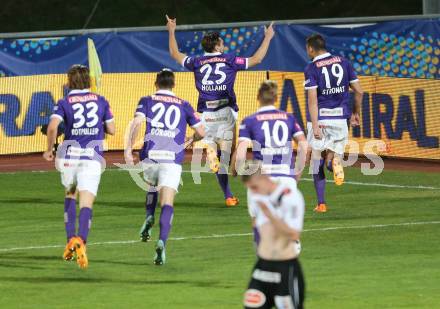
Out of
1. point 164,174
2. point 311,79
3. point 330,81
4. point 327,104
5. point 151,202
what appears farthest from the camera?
point 327,104

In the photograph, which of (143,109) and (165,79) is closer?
(165,79)

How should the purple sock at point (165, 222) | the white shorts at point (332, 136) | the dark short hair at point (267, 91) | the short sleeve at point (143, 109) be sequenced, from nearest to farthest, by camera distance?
the dark short hair at point (267, 91), the purple sock at point (165, 222), the short sleeve at point (143, 109), the white shorts at point (332, 136)

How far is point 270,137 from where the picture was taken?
1362 cm

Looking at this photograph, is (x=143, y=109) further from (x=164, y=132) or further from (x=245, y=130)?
(x=245, y=130)

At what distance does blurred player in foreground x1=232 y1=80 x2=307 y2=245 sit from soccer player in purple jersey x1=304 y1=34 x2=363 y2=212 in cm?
447

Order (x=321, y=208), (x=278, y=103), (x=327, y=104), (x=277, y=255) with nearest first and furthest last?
(x=277, y=255)
(x=327, y=104)
(x=321, y=208)
(x=278, y=103)

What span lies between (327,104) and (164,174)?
455 centimetres

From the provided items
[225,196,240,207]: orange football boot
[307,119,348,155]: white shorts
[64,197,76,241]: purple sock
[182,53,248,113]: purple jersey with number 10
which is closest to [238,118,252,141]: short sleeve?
[64,197,76,241]: purple sock

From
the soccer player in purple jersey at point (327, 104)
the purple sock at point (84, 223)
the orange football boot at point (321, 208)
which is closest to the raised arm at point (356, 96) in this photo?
the soccer player in purple jersey at point (327, 104)

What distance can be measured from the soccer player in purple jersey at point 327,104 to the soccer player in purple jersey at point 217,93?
136 cm

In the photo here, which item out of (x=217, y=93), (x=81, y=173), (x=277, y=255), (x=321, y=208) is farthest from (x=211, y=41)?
(x=277, y=255)

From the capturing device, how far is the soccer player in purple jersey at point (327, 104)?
732 inches

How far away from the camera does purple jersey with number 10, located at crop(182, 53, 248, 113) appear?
19.9 metres

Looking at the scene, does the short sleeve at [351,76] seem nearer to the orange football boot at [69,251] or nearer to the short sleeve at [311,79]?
the short sleeve at [311,79]
